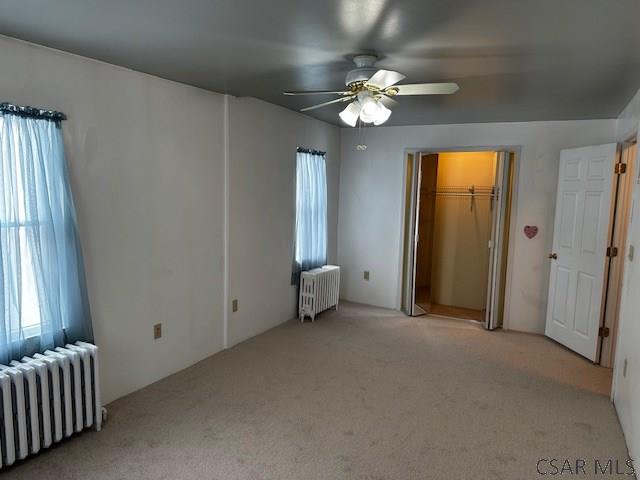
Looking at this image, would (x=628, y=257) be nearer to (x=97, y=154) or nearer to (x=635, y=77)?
(x=635, y=77)

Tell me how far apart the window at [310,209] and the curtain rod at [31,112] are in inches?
106

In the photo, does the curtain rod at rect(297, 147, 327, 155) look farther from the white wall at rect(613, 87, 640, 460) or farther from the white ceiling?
the white wall at rect(613, 87, 640, 460)

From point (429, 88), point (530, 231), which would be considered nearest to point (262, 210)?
point (429, 88)

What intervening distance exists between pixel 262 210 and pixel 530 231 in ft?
9.50

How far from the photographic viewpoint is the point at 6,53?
8.07ft

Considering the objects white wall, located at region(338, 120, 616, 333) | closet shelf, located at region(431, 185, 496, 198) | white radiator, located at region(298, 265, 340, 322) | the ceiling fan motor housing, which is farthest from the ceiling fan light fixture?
closet shelf, located at region(431, 185, 496, 198)

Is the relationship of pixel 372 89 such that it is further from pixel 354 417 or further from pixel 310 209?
pixel 310 209

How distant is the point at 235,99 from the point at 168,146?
89 centimetres

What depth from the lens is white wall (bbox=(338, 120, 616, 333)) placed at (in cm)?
485

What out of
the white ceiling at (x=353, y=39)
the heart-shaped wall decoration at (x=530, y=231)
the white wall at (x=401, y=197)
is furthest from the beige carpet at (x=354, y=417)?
the white ceiling at (x=353, y=39)

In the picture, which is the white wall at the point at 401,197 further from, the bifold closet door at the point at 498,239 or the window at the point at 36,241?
the window at the point at 36,241

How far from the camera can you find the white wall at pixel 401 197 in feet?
15.9

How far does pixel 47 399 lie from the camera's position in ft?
8.29

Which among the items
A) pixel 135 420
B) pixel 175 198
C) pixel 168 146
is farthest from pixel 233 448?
pixel 168 146
